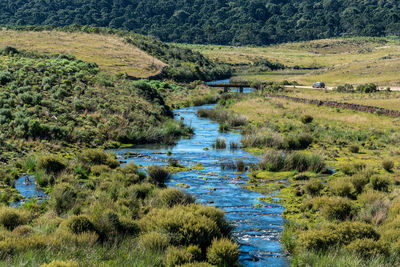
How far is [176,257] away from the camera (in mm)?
14688

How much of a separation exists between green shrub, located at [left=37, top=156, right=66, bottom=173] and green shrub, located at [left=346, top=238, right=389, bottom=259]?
57.4 ft

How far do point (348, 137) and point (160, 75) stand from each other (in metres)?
62.8

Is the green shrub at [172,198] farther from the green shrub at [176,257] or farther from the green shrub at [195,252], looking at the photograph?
the green shrub at [176,257]

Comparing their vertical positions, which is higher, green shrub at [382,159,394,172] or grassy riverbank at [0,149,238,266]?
grassy riverbank at [0,149,238,266]

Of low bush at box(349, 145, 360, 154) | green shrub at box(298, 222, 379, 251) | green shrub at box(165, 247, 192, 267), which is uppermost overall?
green shrub at box(165, 247, 192, 267)

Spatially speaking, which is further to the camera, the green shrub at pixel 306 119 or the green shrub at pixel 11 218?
the green shrub at pixel 306 119

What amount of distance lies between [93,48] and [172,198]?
91352mm

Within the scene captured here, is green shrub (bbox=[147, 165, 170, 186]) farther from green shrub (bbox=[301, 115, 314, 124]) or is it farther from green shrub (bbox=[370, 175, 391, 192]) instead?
green shrub (bbox=[301, 115, 314, 124])

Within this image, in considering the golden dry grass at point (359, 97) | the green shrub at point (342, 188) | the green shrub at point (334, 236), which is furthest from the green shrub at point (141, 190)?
the golden dry grass at point (359, 97)

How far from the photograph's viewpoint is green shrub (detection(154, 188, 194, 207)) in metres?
21.3

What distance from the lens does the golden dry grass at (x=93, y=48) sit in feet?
300

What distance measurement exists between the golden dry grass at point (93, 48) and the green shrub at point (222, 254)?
70.8m

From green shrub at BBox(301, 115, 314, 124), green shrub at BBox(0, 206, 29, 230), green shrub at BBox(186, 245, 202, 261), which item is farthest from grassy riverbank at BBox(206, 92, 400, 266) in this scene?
green shrub at BBox(0, 206, 29, 230)

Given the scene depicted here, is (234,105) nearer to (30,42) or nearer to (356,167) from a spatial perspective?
(356,167)
